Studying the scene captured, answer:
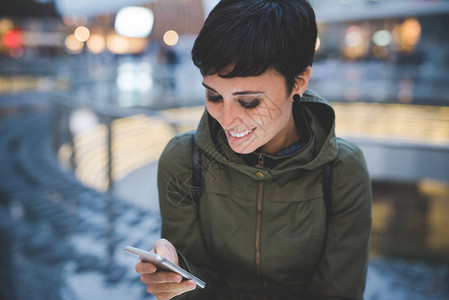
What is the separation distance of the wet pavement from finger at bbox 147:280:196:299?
6.06 ft

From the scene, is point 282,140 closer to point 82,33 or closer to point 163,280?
point 163,280

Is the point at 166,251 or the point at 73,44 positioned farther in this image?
the point at 73,44

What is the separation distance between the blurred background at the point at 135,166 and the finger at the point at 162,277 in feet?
2.89

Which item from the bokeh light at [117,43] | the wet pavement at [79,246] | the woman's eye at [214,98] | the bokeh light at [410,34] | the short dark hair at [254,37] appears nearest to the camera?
the short dark hair at [254,37]

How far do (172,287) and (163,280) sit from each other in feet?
0.15

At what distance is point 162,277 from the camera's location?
3.61 ft

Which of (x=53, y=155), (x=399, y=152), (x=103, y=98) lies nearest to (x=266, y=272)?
(x=399, y=152)

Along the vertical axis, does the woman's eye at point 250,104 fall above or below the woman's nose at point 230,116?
above

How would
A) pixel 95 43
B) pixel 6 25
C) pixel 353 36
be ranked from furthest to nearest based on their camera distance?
pixel 95 43 → pixel 353 36 → pixel 6 25

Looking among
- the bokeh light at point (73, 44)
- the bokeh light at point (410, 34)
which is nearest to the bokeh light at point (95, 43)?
the bokeh light at point (73, 44)

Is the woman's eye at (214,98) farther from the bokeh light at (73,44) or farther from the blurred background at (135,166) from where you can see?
the bokeh light at (73,44)

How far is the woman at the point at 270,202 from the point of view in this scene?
4.08 ft

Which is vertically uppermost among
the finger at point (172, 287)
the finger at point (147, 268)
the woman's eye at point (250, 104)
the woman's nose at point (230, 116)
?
the woman's eye at point (250, 104)

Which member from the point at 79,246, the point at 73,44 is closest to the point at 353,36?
the point at 73,44
